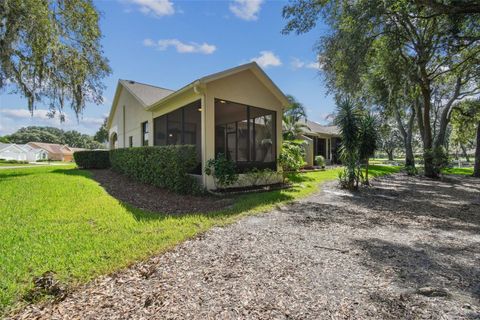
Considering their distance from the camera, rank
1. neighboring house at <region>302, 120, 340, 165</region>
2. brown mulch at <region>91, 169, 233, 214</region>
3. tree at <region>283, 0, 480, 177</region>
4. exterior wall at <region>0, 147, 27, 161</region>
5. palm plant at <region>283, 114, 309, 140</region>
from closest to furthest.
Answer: brown mulch at <region>91, 169, 233, 214</region> → tree at <region>283, 0, 480, 177</region> → palm plant at <region>283, 114, 309, 140</region> → neighboring house at <region>302, 120, 340, 165</region> → exterior wall at <region>0, 147, 27, 161</region>

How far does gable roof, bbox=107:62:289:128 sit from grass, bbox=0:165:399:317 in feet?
14.6

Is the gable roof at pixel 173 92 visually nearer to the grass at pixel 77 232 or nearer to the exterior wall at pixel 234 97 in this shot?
the exterior wall at pixel 234 97

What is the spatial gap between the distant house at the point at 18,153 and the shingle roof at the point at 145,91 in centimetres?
5208

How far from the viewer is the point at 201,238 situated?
4355 mm

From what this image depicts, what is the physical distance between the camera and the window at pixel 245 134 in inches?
400

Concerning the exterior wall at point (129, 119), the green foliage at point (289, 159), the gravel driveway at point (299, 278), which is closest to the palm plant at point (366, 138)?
the green foliage at point (289, 159)

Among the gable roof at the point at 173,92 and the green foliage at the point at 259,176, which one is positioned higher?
the gable roof at the point at 173,92

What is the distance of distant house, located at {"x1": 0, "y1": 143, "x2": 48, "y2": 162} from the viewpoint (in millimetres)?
49719

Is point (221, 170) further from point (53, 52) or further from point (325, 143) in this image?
point (325, 143)

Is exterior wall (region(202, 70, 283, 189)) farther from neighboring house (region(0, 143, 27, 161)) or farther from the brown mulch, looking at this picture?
neighboring house (region(0, 143, 27, 161))

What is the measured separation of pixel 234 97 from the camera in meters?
9.57

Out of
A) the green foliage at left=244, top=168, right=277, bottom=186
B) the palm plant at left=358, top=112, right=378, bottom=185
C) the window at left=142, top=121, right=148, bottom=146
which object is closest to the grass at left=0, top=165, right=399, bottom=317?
the green foliage at left=244, top=168, right=277, bottom=186

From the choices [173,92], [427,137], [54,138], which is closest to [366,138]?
[427,137]

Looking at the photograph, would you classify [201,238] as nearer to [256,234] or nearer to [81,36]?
[256,234]
